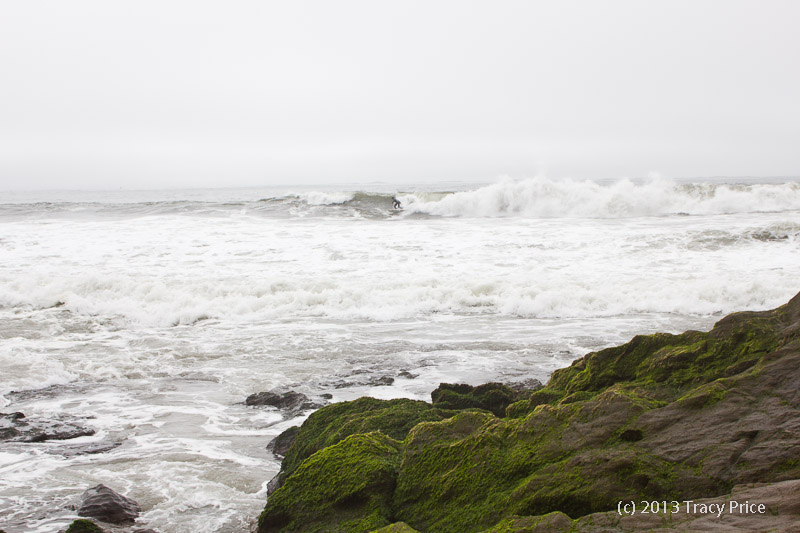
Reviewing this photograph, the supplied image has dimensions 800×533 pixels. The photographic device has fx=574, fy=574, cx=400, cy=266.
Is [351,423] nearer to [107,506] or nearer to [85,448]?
[107,506]

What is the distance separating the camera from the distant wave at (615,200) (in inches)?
1080

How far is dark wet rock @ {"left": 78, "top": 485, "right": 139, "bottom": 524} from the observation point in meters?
3.98

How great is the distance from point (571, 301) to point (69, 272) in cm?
1203

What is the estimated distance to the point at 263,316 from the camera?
11438mm

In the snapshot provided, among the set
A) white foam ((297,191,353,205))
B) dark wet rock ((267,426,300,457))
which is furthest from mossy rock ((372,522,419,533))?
white foam ((297,191,353,205))

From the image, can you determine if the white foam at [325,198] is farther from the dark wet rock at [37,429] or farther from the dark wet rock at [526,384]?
the dark wet rock at [37,429]

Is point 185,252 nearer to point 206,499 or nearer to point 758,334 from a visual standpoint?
point 206,499

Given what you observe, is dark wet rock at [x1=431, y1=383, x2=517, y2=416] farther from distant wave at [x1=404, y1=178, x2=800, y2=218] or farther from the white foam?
the white foam

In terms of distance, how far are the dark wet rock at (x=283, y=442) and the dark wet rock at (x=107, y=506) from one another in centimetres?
131

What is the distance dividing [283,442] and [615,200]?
83.9ft

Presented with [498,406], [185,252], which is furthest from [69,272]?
[498,406]

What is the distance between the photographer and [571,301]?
11.7 meters

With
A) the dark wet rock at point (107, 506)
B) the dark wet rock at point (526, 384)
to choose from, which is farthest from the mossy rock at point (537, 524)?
the dark wet rock at point (526, 384)

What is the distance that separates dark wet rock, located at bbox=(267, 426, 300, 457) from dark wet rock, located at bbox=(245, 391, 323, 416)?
0.92 meters
